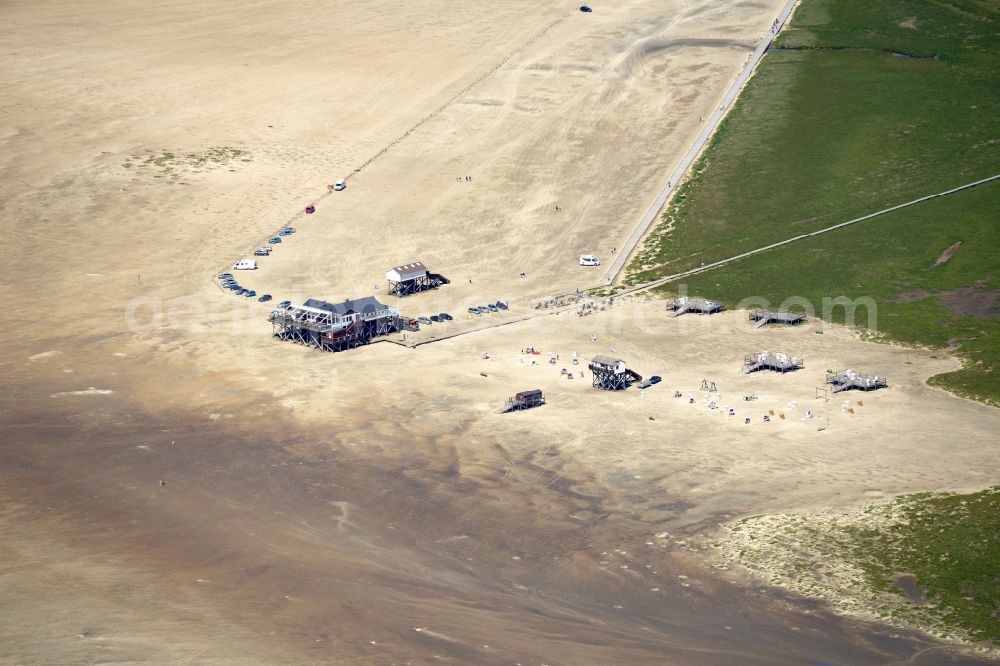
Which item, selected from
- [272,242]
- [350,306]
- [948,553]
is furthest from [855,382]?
[272,242]

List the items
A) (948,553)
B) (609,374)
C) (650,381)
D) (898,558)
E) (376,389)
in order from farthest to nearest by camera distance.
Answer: (650,381) → (376,389) → (609,374) → (898,558) → (948,553)

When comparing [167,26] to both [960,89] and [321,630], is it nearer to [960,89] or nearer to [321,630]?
[960,89]

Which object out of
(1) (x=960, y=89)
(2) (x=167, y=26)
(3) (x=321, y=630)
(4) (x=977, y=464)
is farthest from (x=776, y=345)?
(2) (x=167, y=26)

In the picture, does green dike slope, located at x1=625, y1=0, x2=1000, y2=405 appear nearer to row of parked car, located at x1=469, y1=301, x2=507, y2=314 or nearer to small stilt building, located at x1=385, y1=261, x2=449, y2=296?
row of parked car, located at x1=469, y1=301, x2=507, y2=314

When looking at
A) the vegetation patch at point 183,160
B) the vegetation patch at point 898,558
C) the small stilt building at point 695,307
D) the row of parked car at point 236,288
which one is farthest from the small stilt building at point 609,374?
the vegetation patch at point 183,160

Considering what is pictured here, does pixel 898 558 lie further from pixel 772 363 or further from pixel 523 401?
pixel 772 363
